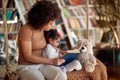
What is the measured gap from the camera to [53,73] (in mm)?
2607

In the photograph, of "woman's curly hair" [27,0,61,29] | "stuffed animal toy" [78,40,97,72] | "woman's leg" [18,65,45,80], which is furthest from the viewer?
"stuffed animal toy" [78,40,97,72]

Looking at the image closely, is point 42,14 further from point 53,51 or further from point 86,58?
point 86,58

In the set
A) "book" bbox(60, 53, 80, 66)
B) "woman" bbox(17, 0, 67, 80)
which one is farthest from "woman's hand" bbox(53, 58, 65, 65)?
"book" bbox(60, 53, 80, 66)

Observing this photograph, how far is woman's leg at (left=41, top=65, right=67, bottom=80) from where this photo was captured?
8.50ft

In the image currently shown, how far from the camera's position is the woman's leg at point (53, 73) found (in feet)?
8.50

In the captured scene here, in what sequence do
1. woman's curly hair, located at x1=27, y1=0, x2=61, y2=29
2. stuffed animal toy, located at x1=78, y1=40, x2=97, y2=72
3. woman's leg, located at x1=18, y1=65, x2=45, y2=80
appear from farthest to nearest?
stuffed animal toy, located at x1=78, y1=40, x2=97, y2=72, woman's curly hair, located at x1=27, y1=0, x2=61, y2=29, woman's leg, located at x1=18, y1=65, x2=45, y2=80

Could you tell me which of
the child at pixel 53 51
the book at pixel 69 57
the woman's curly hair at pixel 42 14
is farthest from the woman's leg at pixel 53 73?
the woman's curly hair at pixel 42 14

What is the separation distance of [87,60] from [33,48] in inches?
19.6

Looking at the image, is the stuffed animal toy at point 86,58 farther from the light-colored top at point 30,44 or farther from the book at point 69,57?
the light-colored top at point 30,44

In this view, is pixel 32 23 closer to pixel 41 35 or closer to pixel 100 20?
pixel 41 35

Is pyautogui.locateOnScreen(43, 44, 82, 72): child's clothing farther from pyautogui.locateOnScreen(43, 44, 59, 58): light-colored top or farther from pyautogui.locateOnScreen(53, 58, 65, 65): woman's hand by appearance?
pyautogui.locateOnScreen(53, 58, 65, 65): woman's hand

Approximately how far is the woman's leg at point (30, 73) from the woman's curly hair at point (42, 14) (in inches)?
13.9

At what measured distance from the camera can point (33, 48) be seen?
2.74 metres

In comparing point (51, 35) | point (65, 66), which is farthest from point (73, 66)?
point (51, 35)
